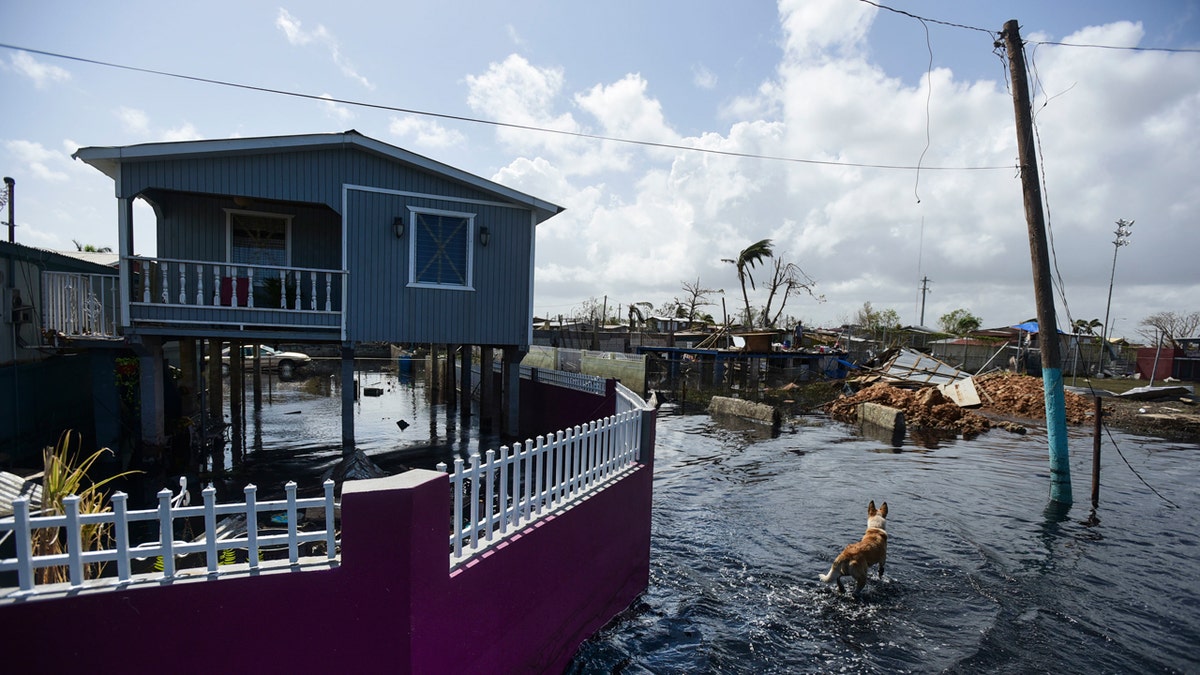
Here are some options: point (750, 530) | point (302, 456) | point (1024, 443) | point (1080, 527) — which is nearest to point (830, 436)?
point (1024, 443)

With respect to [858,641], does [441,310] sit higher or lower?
higher

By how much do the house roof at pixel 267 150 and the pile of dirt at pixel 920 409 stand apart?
15.1m

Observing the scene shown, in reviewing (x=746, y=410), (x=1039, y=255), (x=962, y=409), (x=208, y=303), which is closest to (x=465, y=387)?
(x=208, y=303)

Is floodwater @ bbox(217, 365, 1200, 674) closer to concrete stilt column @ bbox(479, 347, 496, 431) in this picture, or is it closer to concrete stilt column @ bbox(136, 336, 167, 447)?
concrete stilt column @ bbox(479, 347, 496, 431)

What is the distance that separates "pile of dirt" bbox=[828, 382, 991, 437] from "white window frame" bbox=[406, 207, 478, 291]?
14509mm

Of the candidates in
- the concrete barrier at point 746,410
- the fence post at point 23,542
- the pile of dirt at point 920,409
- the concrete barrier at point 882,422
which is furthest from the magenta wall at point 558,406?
the pile of dirt at point 920,409

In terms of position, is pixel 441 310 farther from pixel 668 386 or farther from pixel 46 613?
pixel 668 386

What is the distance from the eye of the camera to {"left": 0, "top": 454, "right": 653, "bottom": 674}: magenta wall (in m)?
2.80

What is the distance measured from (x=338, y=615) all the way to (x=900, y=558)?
7221 millimetres

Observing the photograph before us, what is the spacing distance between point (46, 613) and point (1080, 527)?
39.5 feet

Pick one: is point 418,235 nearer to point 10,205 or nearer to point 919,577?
point 919,577

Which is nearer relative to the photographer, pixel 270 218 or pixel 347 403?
pixel 347 403

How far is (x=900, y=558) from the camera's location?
7750 millimetres

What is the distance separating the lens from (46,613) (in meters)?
2.75
